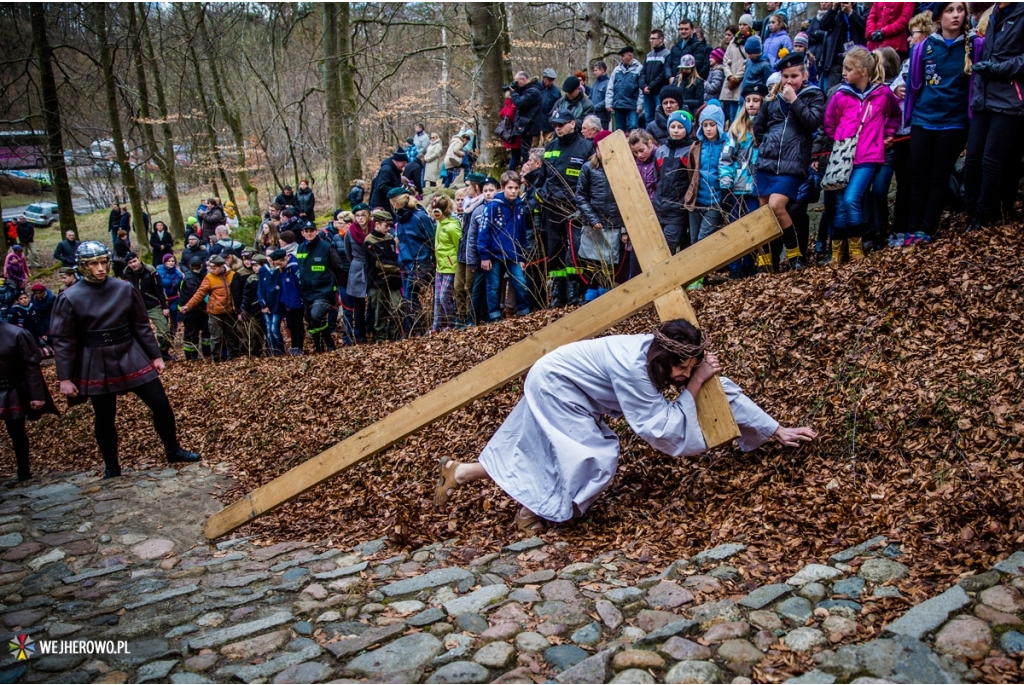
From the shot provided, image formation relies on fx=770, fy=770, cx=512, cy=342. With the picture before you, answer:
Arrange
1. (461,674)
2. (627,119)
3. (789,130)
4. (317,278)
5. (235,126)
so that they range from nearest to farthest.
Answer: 1. (461,674)
2. (789,130)
3. (317,278)
4. (627,119)
5. (235,126)

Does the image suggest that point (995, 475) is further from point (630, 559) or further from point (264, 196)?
point (264, 196)

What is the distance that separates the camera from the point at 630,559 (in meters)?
4.29

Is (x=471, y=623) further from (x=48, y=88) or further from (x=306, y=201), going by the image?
→ (x=306, y=201)

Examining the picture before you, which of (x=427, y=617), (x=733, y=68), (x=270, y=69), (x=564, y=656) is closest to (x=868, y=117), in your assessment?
(x=733, y=68)

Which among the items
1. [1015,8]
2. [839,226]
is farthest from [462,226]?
[1015,8]

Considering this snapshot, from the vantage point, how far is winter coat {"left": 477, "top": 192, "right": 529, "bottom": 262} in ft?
29.3

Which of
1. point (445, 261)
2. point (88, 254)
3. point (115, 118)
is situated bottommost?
point (445, 261)

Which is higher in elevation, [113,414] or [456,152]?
[456,152]

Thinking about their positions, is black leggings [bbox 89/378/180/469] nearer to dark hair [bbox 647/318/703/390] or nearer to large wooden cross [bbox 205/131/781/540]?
large wooden cross [bbox 205/131/781/540]

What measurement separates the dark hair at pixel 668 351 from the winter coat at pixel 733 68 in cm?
683

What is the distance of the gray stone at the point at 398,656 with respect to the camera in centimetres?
347

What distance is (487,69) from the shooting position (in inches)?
475

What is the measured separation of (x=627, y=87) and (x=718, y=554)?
960 centimetres

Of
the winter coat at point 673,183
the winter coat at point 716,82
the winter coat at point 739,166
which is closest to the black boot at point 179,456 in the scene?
the winter coat at point 673,183
